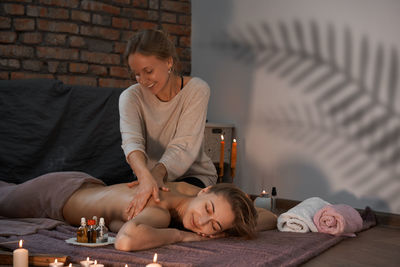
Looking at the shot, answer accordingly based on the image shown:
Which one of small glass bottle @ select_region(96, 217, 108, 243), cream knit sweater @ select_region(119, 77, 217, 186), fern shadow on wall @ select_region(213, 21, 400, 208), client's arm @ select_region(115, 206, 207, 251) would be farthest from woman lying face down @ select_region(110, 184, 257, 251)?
fern shadow on wall @ select_region(213, 21, 400, 208)

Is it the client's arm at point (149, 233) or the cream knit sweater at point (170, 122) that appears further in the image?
the cream knit sweater at point (170, 122)

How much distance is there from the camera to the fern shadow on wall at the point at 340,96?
281cm

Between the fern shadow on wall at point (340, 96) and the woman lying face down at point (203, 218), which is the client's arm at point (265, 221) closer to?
the woman lying face down at point (203, 218)

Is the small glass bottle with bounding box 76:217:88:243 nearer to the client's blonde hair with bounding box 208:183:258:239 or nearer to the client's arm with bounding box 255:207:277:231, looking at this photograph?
the client's blonde hair with bounding box 208:183:258:239

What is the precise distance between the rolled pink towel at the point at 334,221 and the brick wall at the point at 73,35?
194cm

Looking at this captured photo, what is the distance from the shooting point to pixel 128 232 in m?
1.77

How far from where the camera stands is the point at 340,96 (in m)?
3.04

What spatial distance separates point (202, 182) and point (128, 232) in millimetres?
877

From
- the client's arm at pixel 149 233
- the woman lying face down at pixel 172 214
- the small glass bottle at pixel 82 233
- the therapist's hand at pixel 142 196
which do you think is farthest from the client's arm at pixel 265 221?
the small glass bottle at pixel 82 233

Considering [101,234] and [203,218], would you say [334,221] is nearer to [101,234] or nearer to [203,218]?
[203,218]

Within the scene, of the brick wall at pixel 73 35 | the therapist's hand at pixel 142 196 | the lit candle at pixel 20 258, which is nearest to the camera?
the lit candle at pixel 20 258

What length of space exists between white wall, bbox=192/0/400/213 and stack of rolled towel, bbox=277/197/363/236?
501 millimetres

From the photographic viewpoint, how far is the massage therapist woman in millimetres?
2318

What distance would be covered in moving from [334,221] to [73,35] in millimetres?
2211
